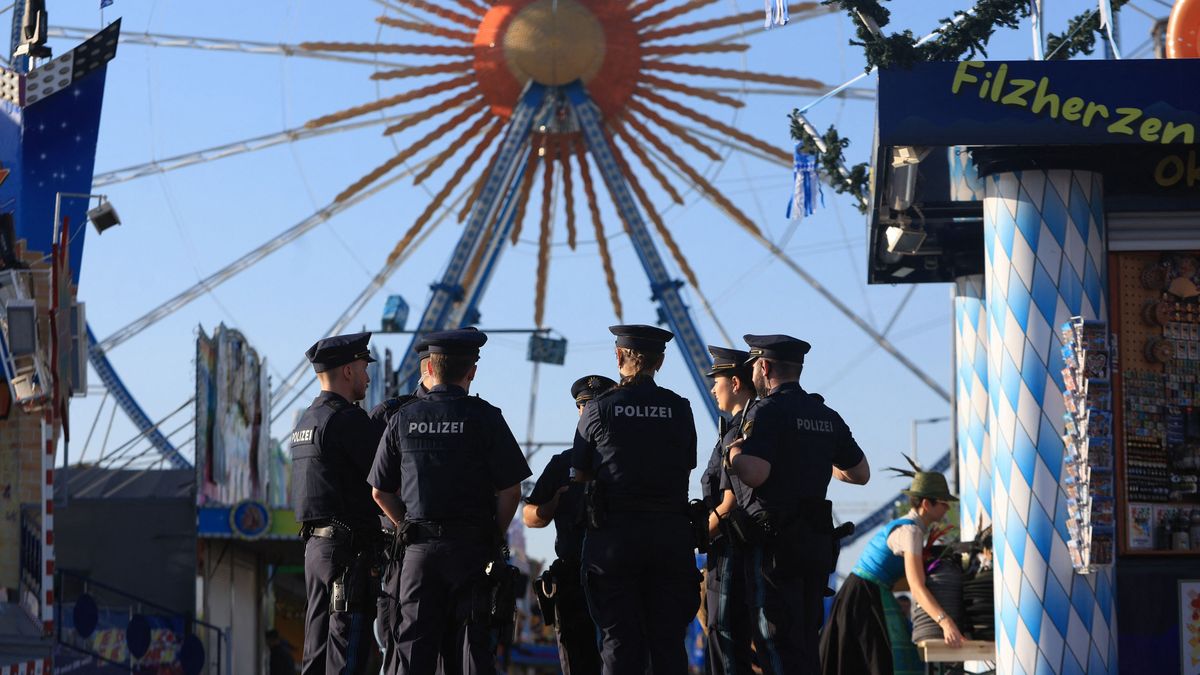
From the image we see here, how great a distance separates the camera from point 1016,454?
454 inches

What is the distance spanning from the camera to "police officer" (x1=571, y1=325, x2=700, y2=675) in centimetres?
828

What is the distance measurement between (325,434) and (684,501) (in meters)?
1.88

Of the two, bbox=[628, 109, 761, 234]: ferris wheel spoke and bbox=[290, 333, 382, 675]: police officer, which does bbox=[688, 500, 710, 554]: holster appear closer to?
bbox=[290, 333, 382, 675]: police officer

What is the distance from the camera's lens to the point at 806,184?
53.9 ft

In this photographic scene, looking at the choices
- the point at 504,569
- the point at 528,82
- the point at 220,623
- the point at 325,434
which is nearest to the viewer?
the point at 504,569

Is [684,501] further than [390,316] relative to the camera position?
No

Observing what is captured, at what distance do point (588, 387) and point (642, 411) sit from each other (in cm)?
145

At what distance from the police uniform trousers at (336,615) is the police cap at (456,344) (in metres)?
1.16

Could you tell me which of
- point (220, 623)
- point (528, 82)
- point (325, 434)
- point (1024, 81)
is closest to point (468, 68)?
point (528, 82)

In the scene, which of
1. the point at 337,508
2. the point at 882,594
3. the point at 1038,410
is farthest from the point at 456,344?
the point at 1038,410

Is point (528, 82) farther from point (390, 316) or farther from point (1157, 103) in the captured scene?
point (1157, 103)

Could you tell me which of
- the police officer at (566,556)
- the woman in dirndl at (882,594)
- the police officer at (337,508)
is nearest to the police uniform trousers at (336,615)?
the police officer at (337,508)

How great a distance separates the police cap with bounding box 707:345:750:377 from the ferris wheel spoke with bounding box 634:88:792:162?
22742 mm

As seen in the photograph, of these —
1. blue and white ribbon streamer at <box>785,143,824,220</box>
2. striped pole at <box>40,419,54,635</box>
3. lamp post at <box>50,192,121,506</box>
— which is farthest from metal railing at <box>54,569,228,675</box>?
blue and white ribbon streamer at <box>785,143,824,220</box>
